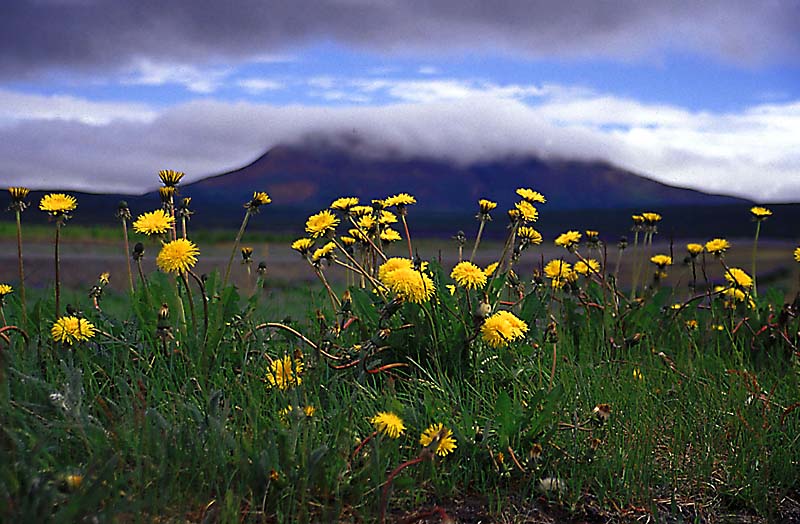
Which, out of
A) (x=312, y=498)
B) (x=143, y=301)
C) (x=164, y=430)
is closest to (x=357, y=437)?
(x=312, y=498)

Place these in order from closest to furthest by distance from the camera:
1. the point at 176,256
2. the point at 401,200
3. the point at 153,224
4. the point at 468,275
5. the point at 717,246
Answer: the point at 176,256
the point at 153,224
the point at 468,275
the point at 401,200
the point at 717,246

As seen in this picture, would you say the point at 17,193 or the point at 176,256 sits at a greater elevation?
the point at 17,193

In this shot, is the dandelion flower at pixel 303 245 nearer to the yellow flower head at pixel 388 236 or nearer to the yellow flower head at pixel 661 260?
the yellow flower head at pixel 388 236

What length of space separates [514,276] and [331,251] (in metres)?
0.94

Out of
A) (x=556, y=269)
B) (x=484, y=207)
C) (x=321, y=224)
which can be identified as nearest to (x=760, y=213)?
(x=556, y=269)

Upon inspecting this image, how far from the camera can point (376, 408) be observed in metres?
2.64

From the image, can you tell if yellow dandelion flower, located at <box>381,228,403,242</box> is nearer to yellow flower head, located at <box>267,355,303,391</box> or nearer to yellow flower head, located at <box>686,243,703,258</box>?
yellow flower head, located at <box>267,355,303,391</box>

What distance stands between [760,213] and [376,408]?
257cm

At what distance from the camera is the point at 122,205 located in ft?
10.6

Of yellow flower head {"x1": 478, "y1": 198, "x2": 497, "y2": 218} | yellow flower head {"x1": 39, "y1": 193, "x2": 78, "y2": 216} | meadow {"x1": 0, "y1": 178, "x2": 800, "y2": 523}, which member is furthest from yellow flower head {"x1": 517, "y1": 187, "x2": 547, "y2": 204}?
yellow flower head {"x1": 39, "y1": 193, "x2": 78, "y2": 216}

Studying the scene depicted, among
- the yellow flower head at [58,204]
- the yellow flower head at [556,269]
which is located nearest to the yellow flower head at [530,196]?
the yellow flower head at [556,269]

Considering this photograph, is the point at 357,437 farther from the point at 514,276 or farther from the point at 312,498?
the point at 514,276

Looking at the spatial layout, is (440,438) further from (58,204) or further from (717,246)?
(717,246)

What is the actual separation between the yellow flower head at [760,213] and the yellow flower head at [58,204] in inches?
132
